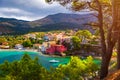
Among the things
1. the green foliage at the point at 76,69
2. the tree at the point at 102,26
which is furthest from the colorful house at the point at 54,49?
the tree at the point at 102,26

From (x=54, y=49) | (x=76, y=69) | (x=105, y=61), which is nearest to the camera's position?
(x=105, y=61)

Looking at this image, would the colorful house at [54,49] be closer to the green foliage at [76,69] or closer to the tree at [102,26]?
the green foliage at [76,69]

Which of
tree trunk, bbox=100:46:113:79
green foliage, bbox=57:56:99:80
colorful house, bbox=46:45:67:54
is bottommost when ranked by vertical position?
colorful house, bbox=46:45:67:54

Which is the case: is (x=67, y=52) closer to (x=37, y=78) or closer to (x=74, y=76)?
(x=74, y=76)

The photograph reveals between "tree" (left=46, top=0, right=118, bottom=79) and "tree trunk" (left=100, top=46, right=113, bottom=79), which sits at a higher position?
"tree" (left=46, top=0, right=118, bottom=79)

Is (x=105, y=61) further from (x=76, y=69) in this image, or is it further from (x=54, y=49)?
(x=54, y=49)

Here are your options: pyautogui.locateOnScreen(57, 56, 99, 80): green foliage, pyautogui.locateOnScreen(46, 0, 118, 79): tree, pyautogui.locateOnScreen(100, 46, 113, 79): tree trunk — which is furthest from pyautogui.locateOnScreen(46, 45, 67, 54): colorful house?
pyautogui.locateOnScreen(100, 46, 113, 79): tree trunk

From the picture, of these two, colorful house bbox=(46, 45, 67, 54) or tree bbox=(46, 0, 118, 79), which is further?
colorful house bbox=(46, 45, 67, 54)

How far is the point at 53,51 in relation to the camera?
132 metres

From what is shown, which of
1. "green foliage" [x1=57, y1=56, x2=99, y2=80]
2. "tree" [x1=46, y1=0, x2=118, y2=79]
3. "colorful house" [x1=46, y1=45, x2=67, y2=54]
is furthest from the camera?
"colorful house" [x1=46, y1=45, x2=67, y2=54]

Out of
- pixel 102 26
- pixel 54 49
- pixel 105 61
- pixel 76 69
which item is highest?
pixel 102 26

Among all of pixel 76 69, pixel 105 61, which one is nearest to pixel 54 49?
pixel 76 69

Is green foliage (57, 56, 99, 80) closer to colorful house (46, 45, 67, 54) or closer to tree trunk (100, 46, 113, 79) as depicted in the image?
tree trunk (100, 46, 113, 79)

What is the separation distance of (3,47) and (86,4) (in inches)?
A: 6125
